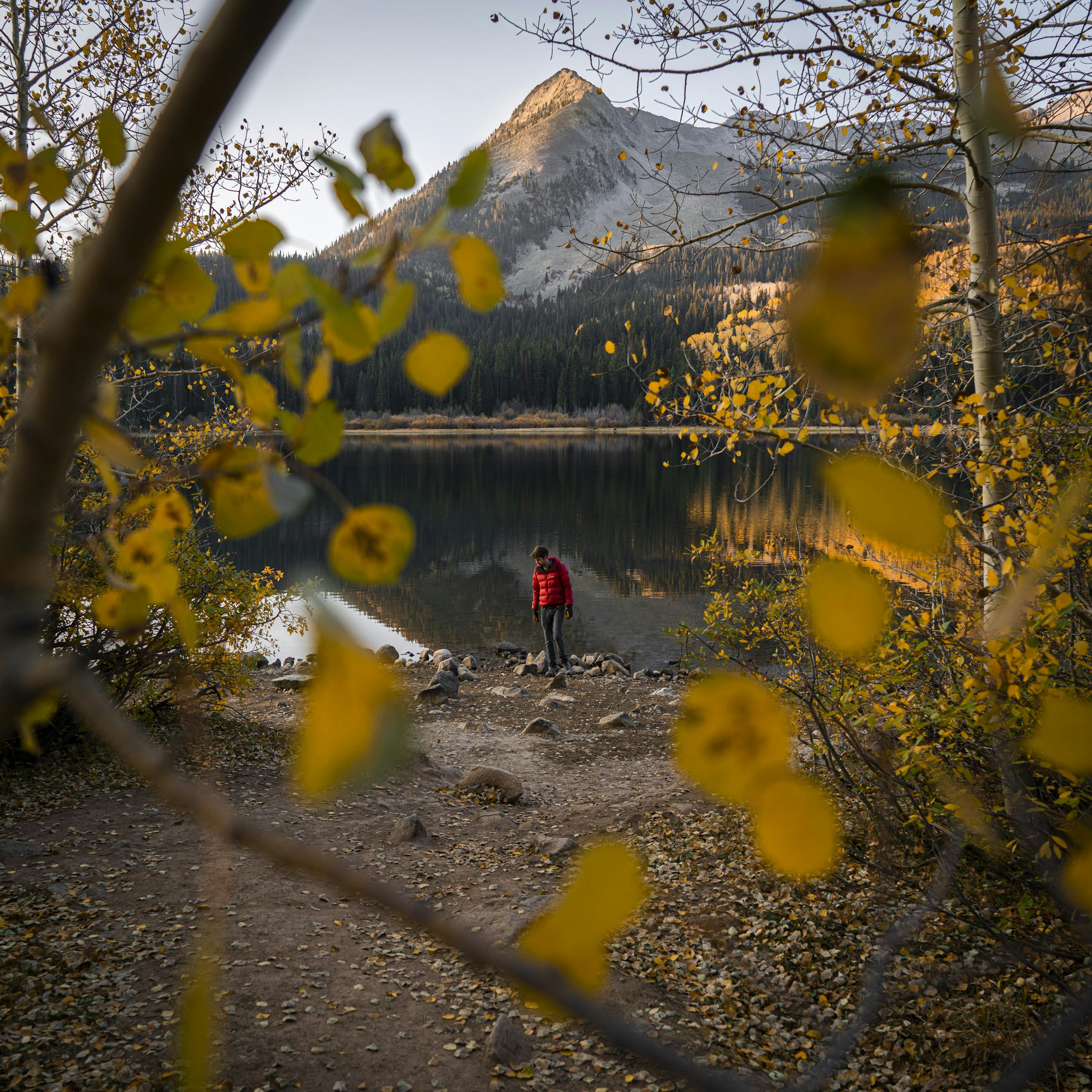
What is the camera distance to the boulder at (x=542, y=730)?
340 inches

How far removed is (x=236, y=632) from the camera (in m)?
6.91

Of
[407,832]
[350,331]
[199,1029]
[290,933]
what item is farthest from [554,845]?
[350,331]

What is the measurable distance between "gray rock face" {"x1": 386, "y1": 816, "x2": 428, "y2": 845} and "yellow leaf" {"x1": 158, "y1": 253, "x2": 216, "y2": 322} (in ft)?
18.0

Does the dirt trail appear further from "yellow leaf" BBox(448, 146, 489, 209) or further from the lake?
the lake

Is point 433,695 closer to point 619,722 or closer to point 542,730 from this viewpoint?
point 542,730

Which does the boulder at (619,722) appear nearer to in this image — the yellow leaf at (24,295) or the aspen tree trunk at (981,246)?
the aspen tree trunk at (981,246)

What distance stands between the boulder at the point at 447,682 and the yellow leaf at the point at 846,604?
1010 centimetres

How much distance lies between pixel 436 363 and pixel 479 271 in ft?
0.21

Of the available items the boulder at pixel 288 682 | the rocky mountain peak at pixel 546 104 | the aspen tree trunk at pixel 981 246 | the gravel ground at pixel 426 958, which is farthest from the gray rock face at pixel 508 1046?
the rocky mountain peak at pixel 546 104

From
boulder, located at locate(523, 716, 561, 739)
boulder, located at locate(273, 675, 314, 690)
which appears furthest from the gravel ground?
boulder, located at locate(273, 675, 314, 690)

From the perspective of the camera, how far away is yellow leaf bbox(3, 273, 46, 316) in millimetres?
560

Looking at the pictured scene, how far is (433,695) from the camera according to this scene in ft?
33.5

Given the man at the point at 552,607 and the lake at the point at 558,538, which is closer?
Result: the man at the point at 552,607

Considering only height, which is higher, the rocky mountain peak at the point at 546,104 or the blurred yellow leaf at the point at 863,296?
the rocky mountain peak at the point at 546,104
